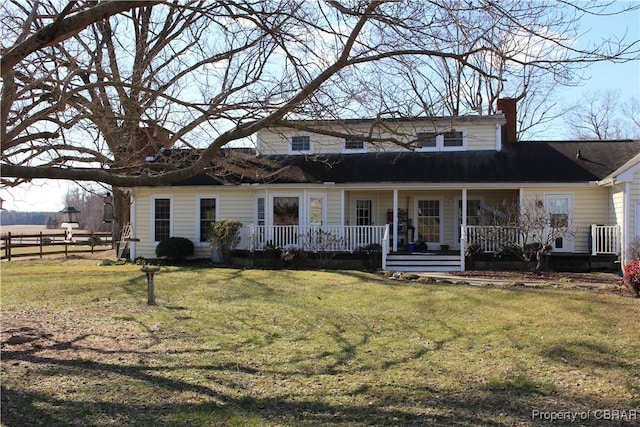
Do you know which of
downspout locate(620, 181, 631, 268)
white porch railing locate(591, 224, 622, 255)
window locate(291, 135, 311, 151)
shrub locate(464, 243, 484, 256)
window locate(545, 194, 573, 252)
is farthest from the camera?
window locate(291, 135, 311, 151)

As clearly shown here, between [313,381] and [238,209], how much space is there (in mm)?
14833

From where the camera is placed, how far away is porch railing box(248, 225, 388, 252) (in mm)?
18312

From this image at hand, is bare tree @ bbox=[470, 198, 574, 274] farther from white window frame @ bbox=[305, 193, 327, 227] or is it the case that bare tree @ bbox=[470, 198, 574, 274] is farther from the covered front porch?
white window frame @ bbox=[305, 193, 327, 227]

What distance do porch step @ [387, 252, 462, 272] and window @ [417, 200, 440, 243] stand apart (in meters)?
3.08

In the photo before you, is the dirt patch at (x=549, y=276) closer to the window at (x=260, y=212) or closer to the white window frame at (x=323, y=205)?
the white window frame at (x=323, y=205)

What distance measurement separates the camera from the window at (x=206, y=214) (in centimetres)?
2095

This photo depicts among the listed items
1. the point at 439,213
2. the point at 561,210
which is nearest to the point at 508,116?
the point at 439,213

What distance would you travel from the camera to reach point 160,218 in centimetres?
2130

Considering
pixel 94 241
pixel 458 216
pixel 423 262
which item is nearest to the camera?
pixel 423 262

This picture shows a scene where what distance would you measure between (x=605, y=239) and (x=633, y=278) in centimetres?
668

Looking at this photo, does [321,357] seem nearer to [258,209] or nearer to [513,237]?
[513,237]

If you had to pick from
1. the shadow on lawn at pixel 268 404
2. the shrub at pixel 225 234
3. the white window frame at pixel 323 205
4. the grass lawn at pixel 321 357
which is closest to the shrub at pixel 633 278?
the grass lawn at pixel 321 357

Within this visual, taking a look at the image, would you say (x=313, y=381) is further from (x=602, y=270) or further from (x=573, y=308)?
(x=602, y=270)

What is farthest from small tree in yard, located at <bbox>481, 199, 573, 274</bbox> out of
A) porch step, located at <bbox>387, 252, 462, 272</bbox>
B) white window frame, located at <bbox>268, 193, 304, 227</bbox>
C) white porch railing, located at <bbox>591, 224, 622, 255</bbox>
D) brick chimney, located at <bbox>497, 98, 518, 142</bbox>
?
white window frame, located at <bbox>268, 193, 304, 227</bbox>
